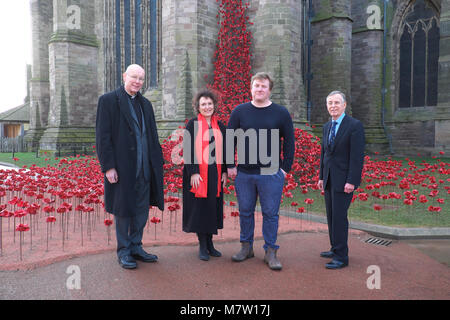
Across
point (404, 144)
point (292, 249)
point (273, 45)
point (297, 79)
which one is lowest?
point (292, 249)

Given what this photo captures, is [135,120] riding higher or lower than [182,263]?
higher

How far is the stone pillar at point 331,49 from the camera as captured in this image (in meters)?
15.7

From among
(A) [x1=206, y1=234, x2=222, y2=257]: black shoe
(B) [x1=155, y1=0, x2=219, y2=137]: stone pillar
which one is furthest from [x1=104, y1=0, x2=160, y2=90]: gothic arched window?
(A) [x1=206, y1=234, x2=222, y2=257]: black shoe

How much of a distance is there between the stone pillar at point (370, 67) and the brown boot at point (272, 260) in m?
15.8

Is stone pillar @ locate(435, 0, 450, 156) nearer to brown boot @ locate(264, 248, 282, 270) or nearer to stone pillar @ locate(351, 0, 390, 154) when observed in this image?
stone pillar @ locate(351, 0, 390, 154)

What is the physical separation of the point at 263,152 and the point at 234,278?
1.20 metres

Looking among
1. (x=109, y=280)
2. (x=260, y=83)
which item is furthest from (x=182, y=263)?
(x=260, y=83)

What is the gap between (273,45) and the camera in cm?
1145

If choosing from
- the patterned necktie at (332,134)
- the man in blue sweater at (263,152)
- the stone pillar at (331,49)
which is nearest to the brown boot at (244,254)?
the man in blue sweater at (263,152)

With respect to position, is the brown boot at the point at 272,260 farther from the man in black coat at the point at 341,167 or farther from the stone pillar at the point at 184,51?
the stone pillar at the point at 184,51

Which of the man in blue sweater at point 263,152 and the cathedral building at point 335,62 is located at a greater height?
the cathedral building at point 335,62

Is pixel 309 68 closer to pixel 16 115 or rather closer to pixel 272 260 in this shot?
pixel 272 260
